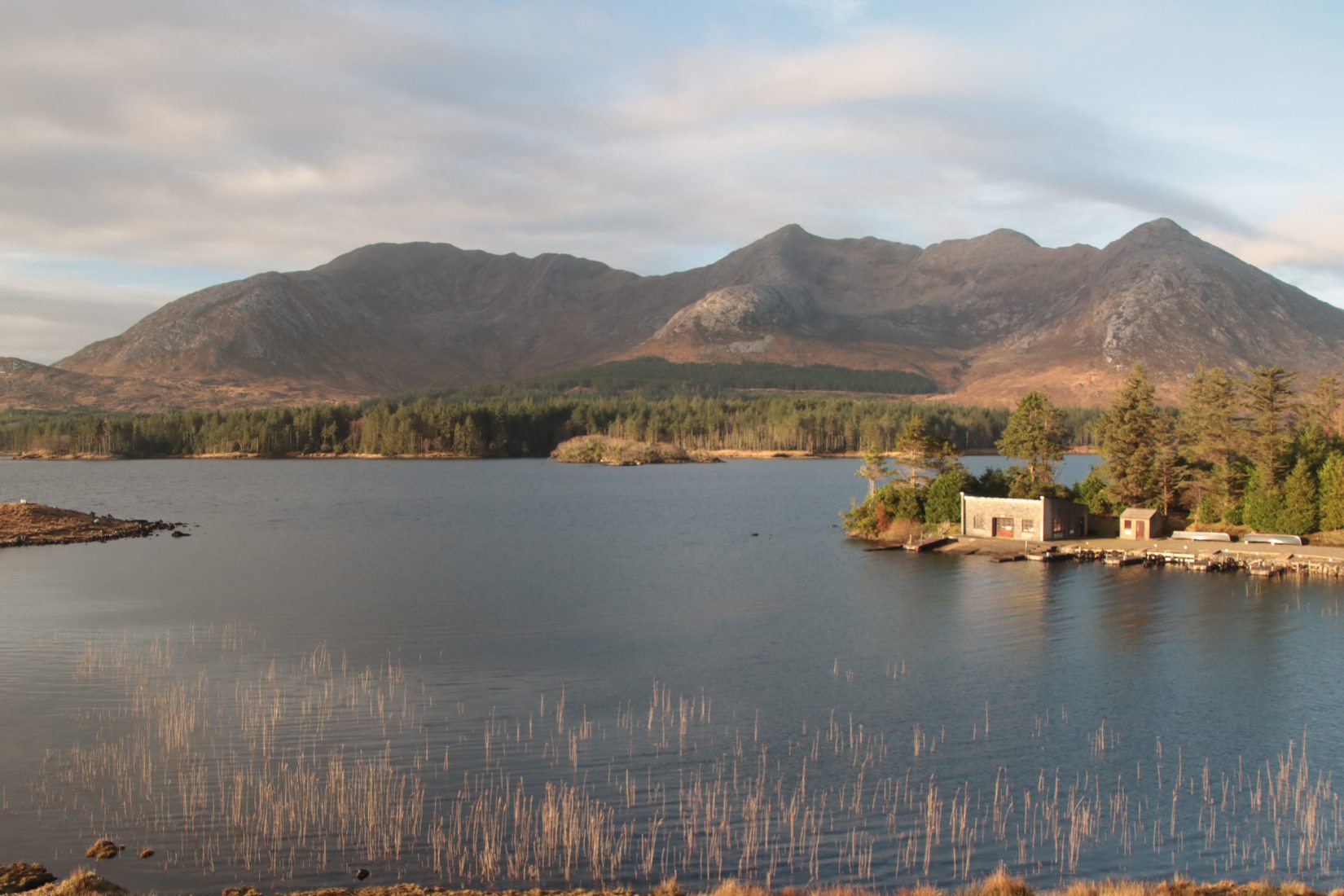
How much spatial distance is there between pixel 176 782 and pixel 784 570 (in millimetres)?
43420

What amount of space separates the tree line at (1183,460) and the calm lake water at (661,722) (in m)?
14.4

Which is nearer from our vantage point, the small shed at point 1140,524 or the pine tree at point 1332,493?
the pine tree at point 1332,493

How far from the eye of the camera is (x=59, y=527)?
256 ft

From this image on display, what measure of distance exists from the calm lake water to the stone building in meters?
10.1

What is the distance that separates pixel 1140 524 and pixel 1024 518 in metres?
8.20

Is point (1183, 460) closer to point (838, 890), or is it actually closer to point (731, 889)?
point (838, 890)

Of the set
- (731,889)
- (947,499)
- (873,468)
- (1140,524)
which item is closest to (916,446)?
(947,499)

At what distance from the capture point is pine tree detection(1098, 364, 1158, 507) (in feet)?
258

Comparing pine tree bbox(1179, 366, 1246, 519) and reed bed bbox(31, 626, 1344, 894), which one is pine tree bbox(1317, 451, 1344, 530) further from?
reed bed bbox(31, 626, 1344, 894)

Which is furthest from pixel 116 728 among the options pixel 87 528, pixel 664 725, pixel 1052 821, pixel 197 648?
pixel 87 528

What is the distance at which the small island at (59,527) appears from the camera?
74.4 meters

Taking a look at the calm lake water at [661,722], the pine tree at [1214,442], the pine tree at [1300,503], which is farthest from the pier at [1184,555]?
the pine tree at [1214,442]

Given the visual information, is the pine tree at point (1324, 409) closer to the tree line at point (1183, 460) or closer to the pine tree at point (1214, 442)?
the tree line at point (1183, 460)

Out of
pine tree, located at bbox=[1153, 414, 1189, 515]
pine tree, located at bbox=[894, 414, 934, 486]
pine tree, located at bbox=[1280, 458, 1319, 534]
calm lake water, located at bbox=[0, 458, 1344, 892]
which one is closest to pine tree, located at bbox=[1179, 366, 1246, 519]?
pine tree, located at bbox=[1153, 414, 1189, 515]
